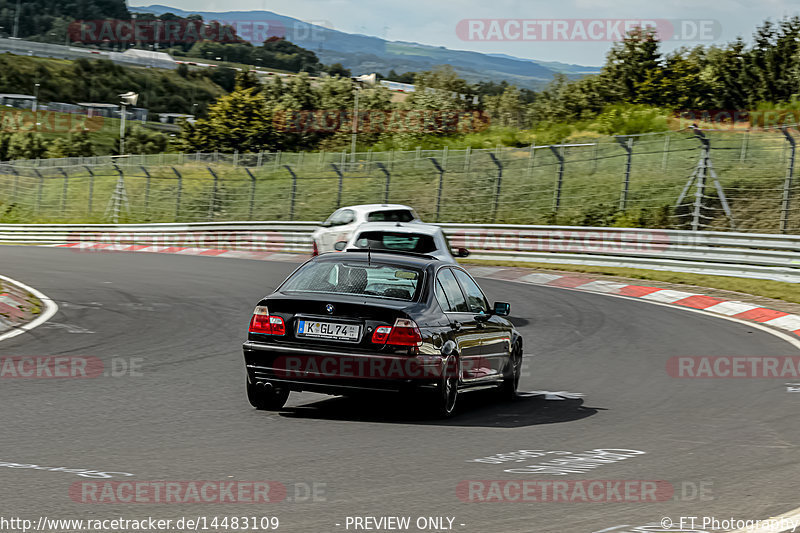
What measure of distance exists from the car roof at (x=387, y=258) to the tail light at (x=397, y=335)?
0.93 m

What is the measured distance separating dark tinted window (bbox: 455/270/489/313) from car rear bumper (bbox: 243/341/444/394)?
4.43ft

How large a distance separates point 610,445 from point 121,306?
1118 centimetres

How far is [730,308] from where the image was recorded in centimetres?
2011

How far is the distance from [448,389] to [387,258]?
1.33m

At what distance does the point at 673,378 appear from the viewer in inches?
463

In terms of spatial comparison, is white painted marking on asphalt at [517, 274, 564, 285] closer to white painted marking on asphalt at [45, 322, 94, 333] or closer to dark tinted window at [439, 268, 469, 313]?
white painted marking on asphalt at [45, 322, 94, 333]

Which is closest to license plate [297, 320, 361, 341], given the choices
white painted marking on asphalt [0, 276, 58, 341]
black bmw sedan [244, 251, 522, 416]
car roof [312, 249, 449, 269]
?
black bmw sedan [244, 251, 522, 416]

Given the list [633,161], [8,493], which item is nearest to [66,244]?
[633,161]

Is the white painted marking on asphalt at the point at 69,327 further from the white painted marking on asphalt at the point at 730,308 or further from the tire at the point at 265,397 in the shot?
the white painted marking on asphalt at the point at 730,308

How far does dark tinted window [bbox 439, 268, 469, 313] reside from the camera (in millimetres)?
9359

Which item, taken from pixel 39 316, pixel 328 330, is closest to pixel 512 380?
pixel 328 330

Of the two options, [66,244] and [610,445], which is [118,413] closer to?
[610,445]

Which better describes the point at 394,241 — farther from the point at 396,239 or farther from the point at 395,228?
the point at 395,228

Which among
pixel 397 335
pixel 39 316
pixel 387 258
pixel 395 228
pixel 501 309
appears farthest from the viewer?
pixel 39 316
